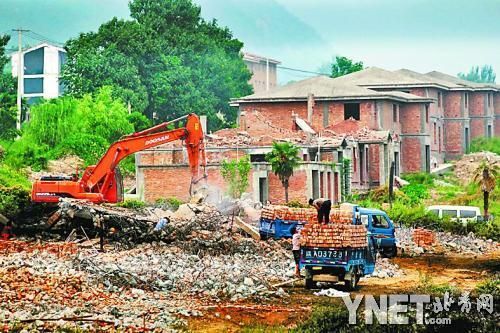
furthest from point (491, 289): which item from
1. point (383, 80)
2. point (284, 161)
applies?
point (383, 80)

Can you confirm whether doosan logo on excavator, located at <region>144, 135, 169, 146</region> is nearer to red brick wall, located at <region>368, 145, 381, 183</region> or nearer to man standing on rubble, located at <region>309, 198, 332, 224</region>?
man standing on rubble, located at <region>309, 198, 332, 224</region>

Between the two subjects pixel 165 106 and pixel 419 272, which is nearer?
pixel 419 272

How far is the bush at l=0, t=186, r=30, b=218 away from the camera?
41.2 m

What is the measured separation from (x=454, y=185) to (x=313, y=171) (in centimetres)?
2123

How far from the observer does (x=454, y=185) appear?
78812 millimetres

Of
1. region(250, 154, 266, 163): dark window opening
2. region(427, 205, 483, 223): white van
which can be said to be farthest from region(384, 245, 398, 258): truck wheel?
region(250, 154, 266, 163): dark window opening

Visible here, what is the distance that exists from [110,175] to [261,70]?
104089mm

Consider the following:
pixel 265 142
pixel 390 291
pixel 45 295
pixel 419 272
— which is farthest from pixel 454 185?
pixel 45 295

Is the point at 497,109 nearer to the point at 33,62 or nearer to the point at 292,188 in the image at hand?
the point at 292,188

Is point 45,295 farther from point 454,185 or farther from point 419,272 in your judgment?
point 454,185

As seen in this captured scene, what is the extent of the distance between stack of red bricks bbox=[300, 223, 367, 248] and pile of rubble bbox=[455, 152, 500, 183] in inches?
2136

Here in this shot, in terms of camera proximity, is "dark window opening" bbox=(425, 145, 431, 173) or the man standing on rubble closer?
the man standing on rubble

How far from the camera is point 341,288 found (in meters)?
29.3

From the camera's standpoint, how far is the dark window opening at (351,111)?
77.6 m
